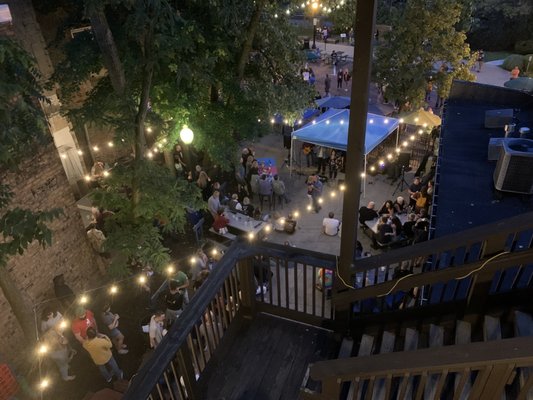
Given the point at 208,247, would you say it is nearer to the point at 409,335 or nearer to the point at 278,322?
the point at 278,322

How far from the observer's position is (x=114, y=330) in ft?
24.6

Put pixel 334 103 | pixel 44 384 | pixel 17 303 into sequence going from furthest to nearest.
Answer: pixel 334 103, pixel 44 384, pixel 17 303

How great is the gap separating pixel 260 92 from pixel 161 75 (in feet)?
7.96

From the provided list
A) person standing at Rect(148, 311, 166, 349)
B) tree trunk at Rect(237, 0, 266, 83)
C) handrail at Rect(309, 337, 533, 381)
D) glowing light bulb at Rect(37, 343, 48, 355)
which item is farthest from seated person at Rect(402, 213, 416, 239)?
Result: glowing light bulb at Rect(37, 343, 48, 355)

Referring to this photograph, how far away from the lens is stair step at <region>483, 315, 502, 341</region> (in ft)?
11.7

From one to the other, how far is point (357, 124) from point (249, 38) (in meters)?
7.56

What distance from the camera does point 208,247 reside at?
9141 millimetres

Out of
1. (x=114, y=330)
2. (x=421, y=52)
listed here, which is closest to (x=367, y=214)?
(x=114, y=330)

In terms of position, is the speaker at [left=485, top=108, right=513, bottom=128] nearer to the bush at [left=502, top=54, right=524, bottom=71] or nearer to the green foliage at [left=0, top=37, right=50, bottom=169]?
the green foliage at [left=0, top=37, right=50, bottom=169]

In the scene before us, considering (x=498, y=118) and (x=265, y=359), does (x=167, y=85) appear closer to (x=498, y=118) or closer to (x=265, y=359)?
(x=265, y=359)

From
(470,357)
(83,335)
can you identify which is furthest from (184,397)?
(83,335)

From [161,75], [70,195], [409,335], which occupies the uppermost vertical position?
[161,75]

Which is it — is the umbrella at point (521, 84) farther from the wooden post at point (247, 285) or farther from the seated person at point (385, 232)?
the wooden post at point (247, 285)

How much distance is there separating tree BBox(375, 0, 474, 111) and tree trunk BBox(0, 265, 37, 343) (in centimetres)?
1385
